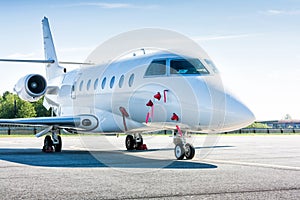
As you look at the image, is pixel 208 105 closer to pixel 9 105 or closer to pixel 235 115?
pixel 235 115

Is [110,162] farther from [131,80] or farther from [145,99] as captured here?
[131,80]

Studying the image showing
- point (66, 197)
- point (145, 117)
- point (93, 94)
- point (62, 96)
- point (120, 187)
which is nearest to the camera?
point (66, 197)

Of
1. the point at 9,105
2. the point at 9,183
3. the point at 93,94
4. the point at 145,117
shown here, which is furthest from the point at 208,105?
the point at 9,105

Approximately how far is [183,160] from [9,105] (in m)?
99.1

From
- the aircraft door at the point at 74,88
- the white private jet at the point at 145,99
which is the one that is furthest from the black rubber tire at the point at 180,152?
the aircraft door at the point at 74,88

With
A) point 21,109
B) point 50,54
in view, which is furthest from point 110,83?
point 21,109

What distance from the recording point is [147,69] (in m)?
14.1

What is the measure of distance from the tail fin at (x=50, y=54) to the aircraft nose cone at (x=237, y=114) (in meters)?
13.9

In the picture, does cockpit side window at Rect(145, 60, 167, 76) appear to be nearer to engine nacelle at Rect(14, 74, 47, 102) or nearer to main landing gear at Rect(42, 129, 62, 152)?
main landing gear at Rect(42, 129, 62, 152)

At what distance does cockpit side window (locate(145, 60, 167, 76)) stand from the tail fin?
10366 millimetres

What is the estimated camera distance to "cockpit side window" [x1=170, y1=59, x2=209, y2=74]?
1242 centimetres

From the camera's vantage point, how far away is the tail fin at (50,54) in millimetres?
24384

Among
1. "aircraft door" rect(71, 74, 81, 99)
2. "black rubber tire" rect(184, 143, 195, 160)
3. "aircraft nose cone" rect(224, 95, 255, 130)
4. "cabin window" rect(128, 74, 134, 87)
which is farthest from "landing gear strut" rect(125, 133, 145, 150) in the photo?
"aircraft nose cone" rect(224, 95, 255, 130)

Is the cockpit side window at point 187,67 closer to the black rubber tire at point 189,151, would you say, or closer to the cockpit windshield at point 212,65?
the cockpit windshield at point 212,65
